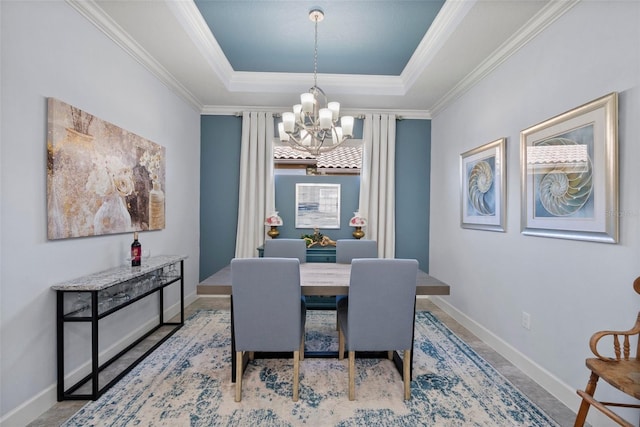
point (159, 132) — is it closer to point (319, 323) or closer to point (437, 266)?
point (319, 323)

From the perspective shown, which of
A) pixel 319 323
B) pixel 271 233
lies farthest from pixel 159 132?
pixel 319 323

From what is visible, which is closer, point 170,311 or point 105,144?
point 105,144


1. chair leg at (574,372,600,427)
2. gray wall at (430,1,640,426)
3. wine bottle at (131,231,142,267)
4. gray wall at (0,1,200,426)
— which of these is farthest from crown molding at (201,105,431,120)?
chair leg at (574,372,600,427)

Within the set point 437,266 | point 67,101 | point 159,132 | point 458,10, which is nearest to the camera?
point 67,101

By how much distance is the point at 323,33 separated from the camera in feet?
8.96

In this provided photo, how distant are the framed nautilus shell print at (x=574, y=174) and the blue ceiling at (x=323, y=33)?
1.34 meters

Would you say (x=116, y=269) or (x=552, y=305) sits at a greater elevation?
(x=116, y=269)

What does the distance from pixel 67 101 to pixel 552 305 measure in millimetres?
3548

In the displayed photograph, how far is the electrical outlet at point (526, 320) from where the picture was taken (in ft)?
7.47

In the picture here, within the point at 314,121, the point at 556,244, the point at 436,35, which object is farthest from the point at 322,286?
the point at 436,35

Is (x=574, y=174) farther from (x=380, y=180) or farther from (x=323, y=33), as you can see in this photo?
(x=380, y=180)

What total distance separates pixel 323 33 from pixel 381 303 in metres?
2.41

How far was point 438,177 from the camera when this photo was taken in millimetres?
4027

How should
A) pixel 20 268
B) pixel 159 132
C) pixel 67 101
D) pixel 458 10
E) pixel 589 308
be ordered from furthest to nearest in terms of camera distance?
pixel 159 132 → pixel 458 10 → pixel 67 101 → pixel 589 308 → pixel 20 268
